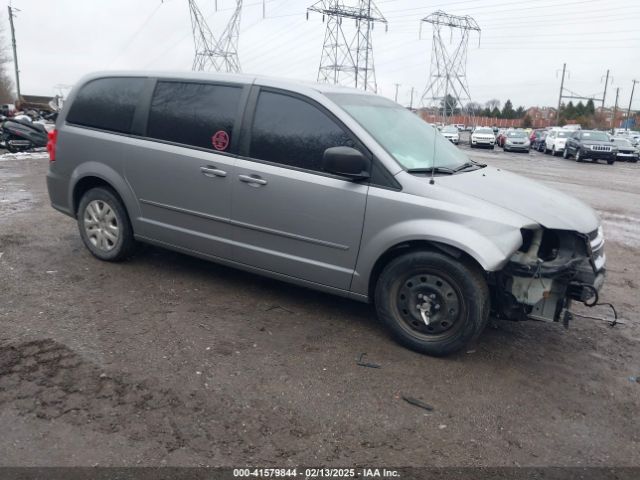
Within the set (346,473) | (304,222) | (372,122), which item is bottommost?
(346,473)

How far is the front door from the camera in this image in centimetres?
420

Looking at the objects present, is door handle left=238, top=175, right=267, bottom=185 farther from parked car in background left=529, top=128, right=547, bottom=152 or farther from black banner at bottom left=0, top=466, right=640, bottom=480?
parked car in background left=529, top=128, right=547, bottom=152

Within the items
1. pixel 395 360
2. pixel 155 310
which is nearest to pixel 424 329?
pixel 395 360

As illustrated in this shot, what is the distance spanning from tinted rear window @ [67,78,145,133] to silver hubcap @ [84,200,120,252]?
77 cm

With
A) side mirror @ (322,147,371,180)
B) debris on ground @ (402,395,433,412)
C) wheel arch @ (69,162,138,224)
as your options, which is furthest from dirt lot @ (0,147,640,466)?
side mirror @ (322,147,371,180)

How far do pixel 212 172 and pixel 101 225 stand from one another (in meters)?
1.59

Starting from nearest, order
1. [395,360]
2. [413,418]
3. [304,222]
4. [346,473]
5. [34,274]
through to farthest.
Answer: [346,473] → [413,418] → [395,360] → [304,222] → [34,274]

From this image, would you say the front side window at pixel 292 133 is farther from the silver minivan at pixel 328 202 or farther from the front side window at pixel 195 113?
the front side window at pixel 195 113

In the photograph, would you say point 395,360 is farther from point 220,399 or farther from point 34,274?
point 34,274

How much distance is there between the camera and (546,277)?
375 cm

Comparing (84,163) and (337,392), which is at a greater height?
(84,163)

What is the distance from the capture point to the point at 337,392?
11.4 feet

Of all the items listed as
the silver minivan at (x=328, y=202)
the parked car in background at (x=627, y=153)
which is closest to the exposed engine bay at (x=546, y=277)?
the silver minivan at (x=328, y=202)

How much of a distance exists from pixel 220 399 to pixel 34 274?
2944mm
